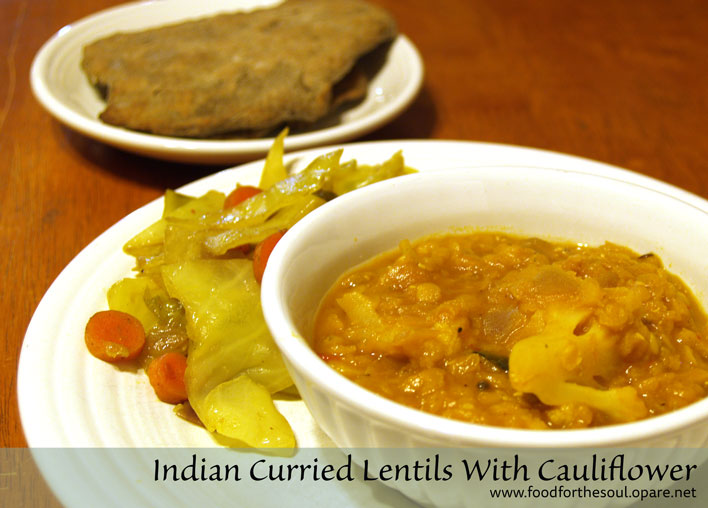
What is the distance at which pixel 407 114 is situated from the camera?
12.8ft

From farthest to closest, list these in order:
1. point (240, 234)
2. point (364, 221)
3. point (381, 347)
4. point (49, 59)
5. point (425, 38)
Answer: point (425, 38), point (49, 59), point (240, 234), point (364, 221), point (381, 347)

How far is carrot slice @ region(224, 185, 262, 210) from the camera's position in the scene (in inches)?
95.0

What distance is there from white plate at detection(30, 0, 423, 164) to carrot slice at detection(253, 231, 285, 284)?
3.17 feet

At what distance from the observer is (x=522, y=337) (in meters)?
1.61

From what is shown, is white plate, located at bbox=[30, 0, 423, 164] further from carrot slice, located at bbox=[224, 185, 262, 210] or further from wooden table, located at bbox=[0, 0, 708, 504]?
carrot slice, located at bbox=[224, 185, 262, 210]

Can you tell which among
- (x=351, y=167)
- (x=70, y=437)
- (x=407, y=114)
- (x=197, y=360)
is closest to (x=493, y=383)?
(x=197, y=360)

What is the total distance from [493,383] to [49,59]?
10.3 ft

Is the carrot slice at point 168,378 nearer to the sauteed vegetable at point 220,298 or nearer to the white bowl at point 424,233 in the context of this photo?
the sauteed vegetable at point 220,298

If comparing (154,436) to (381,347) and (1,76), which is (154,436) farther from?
(1,76)

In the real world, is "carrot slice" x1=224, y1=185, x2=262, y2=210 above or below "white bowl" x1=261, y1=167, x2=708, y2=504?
below

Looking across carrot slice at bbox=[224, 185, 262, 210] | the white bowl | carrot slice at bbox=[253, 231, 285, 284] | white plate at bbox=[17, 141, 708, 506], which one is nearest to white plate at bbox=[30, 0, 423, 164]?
carrot slice at bbox=[224, 185, 262, 210]

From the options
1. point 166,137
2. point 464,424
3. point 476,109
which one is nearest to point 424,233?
point 464,424

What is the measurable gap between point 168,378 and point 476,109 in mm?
2605

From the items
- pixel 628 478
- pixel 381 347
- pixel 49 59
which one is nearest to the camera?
pixel 628 478
